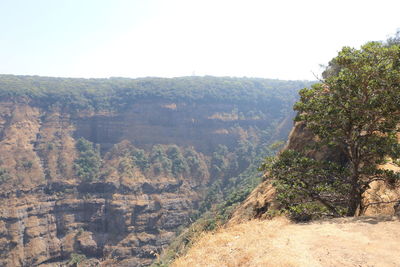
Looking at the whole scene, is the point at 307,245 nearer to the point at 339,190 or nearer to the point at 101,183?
the point at 339,190

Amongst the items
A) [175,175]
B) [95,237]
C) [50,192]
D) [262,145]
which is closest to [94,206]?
[95,237]

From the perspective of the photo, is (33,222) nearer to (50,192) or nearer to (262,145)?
(50,192)

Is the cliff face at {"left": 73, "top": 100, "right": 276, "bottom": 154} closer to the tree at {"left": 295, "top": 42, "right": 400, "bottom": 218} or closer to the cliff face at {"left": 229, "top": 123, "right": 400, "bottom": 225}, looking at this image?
the cliff face at {"left": 229, "top": 123, "right": 400, "bottom": 225}

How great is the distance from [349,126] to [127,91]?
328 feet

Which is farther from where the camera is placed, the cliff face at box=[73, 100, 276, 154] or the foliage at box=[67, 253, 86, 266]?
the cliff face at box=[73, 100, 276, 154]

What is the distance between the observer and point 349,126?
367 inches

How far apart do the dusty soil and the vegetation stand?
121 centimetres

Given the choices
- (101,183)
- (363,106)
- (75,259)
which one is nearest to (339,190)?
(363,106)

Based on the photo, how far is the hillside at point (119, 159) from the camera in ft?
177

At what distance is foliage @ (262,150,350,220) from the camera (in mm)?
9758

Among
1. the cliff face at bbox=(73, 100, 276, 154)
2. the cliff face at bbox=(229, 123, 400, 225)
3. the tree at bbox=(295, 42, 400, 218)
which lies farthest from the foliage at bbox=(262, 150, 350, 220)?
the cliff face at bbox=(73, 100, 276, 154)

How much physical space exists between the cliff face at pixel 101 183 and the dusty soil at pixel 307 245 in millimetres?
46957

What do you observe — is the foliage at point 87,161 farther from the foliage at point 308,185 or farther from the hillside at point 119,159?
the foliage at point 308,185

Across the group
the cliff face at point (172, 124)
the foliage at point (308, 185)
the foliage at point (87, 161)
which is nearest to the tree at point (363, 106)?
the foliage at point (308, 185)
